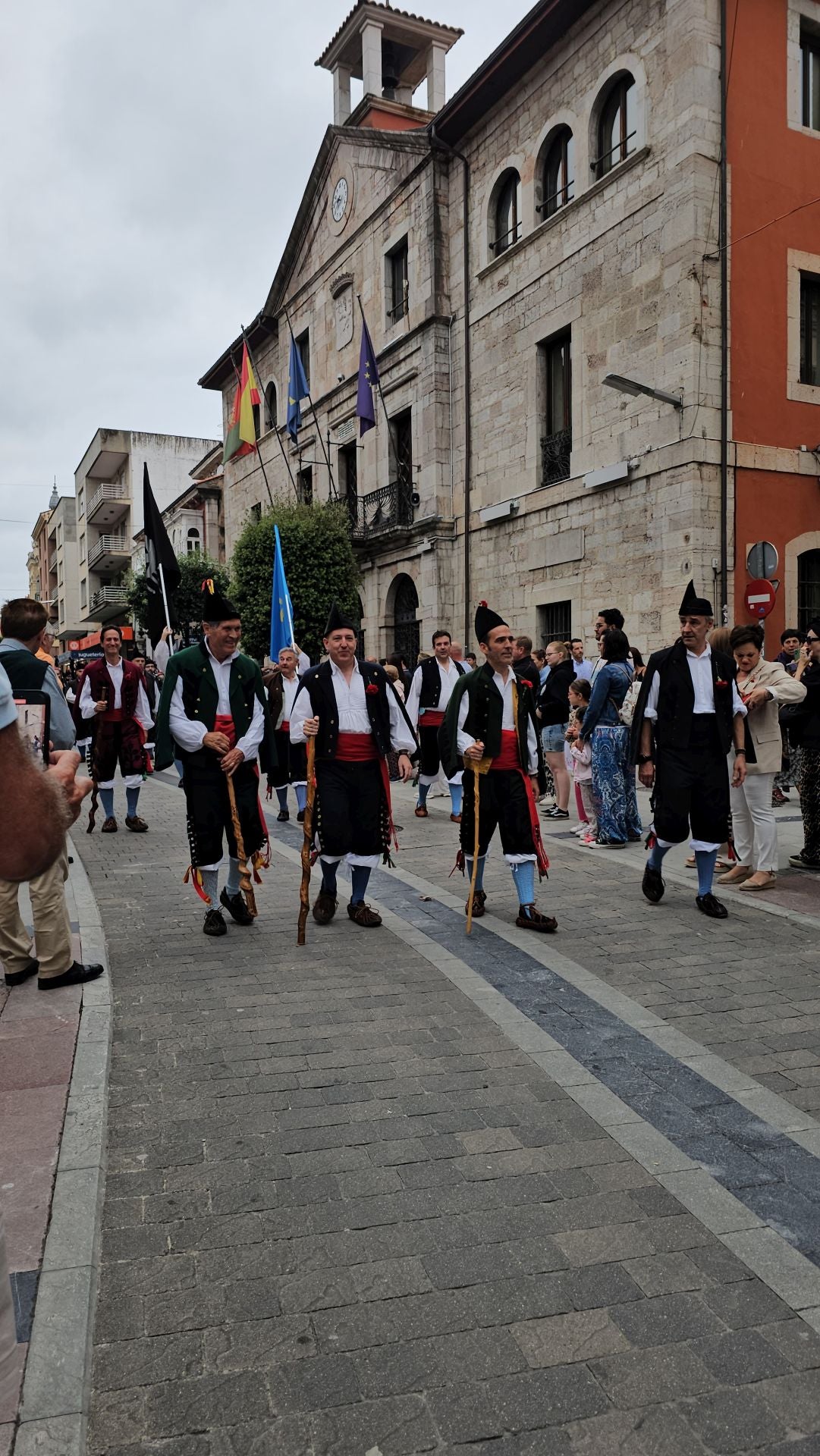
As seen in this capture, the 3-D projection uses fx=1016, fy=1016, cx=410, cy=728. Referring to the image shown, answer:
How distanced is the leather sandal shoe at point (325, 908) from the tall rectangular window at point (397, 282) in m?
20.1

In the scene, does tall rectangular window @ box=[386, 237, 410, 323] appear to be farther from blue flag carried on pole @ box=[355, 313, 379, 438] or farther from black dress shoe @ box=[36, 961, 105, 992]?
black dress shoe @ box=[36, 961, 105, 992]

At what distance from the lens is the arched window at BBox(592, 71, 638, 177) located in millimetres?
16156

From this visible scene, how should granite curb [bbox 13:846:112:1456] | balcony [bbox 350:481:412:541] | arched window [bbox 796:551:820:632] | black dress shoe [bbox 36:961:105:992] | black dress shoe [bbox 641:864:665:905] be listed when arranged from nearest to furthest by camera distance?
granite curb [bbox 13:846:112:1456] < black dress shoe [bbox 36:961:105:992] < black dress shoe [bbox 641:864:665:905] < arched window [bbox 796:551:820:632] < balcony [bbox 350:481:412:541]

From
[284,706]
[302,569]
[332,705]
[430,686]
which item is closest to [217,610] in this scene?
[332,705]

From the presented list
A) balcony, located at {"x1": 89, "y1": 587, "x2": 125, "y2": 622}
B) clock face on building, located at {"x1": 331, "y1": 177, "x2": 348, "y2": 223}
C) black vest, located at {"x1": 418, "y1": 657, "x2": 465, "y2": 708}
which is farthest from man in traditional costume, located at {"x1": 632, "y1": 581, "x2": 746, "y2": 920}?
balcony, located at {"x1": 89, "y1": 587, "x2": 125, "y2": 622}

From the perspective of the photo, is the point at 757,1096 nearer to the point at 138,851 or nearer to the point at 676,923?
the point at 676,923

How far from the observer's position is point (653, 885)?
666 centimetres

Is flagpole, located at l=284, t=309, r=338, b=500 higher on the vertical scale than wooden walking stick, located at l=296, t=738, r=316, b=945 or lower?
higher

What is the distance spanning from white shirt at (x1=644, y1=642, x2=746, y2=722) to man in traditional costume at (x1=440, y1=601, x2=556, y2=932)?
87 cm

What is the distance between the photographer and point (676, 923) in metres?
6.19

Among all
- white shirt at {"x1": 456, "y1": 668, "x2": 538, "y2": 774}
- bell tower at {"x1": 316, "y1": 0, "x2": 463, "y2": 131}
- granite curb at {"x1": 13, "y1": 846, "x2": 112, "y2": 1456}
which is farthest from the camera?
bell tower at {"x1": 316, "y1": 0, "x2": 463, "y2": 131}

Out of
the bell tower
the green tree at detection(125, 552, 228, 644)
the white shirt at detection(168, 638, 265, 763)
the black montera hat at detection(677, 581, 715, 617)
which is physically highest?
the bell tower

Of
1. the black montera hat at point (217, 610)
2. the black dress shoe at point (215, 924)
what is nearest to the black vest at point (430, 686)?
the black montera hat at point (217, 610)

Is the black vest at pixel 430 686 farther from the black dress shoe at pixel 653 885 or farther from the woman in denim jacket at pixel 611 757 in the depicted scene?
the black dress shoe at pixel 653 885
